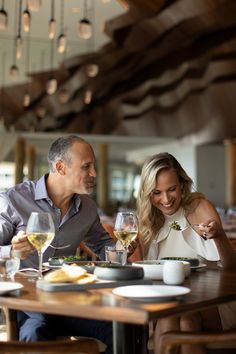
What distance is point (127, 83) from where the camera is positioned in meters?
14.8

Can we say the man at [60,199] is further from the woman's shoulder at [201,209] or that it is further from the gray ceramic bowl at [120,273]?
the gray ceramic bowl at [120,273]

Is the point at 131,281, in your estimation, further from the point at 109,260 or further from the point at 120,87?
the point at 120,87

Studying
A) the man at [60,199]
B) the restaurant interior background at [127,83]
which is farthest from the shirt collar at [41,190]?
the restaurant interior background at [127,83]

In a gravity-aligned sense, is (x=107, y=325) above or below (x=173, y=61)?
below

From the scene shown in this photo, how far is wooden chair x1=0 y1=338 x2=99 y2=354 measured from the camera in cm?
166

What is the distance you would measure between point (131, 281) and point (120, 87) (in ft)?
44.0

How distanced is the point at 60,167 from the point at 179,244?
2.20 feet

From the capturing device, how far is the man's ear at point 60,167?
2.66 metres

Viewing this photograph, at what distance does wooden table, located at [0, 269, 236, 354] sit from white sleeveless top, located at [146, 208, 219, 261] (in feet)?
2.25

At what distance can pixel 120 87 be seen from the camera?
15055mm

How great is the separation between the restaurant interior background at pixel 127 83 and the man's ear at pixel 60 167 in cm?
488

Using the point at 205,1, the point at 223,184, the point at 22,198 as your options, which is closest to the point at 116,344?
the point at 22,198

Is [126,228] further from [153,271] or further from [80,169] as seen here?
[80,169]

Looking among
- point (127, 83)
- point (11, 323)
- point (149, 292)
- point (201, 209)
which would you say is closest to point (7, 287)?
point (11, 323)
